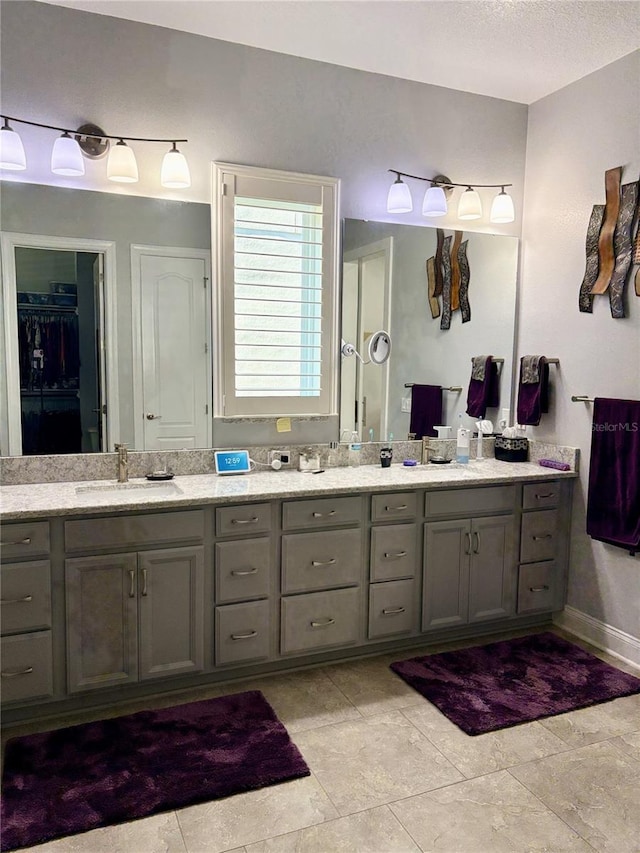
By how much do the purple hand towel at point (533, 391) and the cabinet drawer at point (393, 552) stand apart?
103cm

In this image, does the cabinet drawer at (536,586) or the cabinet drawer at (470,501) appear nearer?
the cabinet drawer at (470,501)

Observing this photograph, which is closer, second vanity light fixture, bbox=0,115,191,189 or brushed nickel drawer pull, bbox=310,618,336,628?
second vanity light fixture, bbox=0,115,191,189

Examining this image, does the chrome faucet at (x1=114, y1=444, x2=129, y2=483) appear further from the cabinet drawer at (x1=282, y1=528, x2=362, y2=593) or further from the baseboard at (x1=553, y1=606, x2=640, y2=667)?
the baseboard at (x1=553, y1=606, x2=640, y2=667)

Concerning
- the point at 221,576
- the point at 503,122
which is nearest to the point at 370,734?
the point at 221,576

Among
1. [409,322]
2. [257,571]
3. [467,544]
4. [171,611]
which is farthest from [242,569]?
[409,322]

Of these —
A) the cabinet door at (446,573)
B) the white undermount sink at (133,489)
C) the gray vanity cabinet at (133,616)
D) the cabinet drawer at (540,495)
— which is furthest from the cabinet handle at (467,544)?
the white undermount sink at (133,489)

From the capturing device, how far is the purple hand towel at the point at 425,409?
11.4 feet

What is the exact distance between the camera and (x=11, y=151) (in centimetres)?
255

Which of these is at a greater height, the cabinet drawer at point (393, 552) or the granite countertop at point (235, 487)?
the granite countertop at point (235, 487)

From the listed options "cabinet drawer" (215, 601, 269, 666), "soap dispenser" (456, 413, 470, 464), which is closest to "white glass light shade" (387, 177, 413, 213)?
"soap dispenser" (456, 413, 470, 464)

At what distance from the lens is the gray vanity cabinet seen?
2449mm

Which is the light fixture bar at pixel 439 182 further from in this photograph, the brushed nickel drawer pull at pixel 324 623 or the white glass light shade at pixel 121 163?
the brushed nickel drawer pull at pixel 324 623

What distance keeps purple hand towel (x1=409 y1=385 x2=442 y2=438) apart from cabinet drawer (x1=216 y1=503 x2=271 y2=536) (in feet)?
3.64

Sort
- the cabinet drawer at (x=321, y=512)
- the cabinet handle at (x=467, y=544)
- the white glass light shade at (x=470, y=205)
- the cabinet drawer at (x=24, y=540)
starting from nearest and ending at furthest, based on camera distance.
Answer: the cabinet drawer at (x=24, y=540), the cabinet drawer at (x=321, y=512), the cabinet handle at (x=467, y=544), the white glass light shade at (x=470, y=205)
